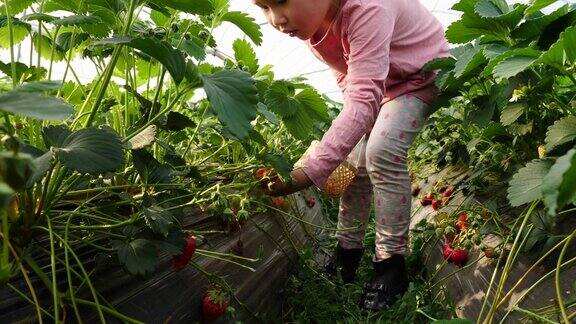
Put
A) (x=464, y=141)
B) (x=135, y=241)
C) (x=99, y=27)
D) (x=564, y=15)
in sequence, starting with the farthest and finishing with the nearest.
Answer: (x=464, y=141)
(x=99, y=27)
(x=564, y=15)
(x=135, y=241)

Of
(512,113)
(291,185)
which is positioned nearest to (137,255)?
(291,185)

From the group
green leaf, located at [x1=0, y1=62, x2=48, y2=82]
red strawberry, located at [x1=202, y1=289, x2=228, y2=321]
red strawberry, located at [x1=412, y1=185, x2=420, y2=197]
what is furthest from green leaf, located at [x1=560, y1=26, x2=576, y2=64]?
red strawberry, located at [x1=412, y1=185, x2=420, y2=197]

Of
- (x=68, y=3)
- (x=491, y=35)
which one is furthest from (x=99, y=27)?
(x=491, y=35)

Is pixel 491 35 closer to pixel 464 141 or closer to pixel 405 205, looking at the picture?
pixel 405 205

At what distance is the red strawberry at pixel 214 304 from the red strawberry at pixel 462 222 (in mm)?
677

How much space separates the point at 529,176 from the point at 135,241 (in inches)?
25.5

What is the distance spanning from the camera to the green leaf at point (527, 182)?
0.88m

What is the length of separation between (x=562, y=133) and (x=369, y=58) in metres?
0.57

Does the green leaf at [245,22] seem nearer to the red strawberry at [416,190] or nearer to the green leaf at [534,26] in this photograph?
the green leaf at [534,26]

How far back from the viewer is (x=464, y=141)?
196cm

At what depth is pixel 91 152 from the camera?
69cm

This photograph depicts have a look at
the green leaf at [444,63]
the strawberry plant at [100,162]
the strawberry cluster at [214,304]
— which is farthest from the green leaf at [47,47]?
the green leaf at [444,63]

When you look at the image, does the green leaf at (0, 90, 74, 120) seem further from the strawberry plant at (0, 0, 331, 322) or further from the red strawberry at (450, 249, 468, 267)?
the red strawberry at (450, 249, 468, 267)

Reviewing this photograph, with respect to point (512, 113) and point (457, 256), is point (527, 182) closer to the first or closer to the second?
point (512, 113)
